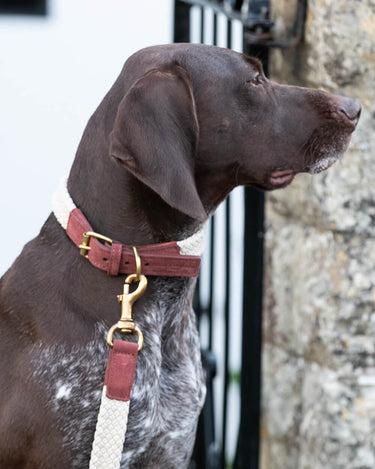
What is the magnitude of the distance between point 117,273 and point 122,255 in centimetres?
5

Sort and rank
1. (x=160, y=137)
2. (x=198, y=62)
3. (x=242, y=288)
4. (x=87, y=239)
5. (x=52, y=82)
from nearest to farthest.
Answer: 1. (x=160, y=137)
2. (x=87, y=239)
3. (x=198, y=62)
4. (x=242, y=288)
5. (x=52, y=82)

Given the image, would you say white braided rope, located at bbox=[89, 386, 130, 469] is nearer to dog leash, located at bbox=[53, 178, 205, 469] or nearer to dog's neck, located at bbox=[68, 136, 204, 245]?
dog leash, located at bbox=[53, 178, 205, 469]

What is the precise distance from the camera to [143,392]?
2820 mm

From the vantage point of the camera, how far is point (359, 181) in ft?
11.2

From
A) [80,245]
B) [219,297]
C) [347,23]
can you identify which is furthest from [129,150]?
[219,297]

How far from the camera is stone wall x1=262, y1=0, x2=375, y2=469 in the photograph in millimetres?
3361

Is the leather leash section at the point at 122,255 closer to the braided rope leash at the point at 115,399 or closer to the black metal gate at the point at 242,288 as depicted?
the braided rope leash at the point at 115,399

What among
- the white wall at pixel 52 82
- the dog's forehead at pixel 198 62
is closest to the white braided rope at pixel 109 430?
the dog's forehead at pixel 198 62

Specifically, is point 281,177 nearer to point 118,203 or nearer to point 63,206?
point 118,203

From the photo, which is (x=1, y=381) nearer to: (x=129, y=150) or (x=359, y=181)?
(x=129, y=150)

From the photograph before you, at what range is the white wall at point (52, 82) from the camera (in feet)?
17.2

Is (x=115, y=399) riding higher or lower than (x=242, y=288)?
higher

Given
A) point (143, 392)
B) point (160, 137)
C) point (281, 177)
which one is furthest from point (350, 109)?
point (143, 392)

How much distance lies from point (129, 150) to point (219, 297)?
3.03 metres
